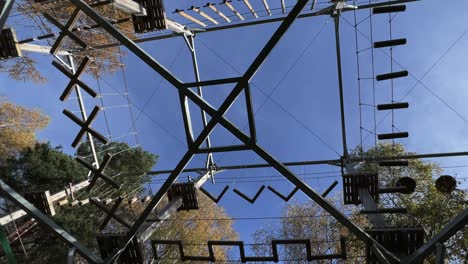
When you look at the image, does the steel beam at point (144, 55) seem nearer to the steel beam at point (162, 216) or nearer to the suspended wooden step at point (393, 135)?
the steel beam at point (162, 216)

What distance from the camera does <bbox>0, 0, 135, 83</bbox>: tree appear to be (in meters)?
13.6

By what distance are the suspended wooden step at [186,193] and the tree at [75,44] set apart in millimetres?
5400

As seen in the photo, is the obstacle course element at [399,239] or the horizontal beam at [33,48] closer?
the obstacle course element at [399,239]

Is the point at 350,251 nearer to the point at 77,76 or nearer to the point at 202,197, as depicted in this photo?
the point at 202,197

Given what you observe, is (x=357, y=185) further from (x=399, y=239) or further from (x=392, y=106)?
(x=399, y=239)

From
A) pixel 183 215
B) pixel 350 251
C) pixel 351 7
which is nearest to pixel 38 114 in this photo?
pixel 183 215

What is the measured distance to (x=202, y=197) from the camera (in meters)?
26.9

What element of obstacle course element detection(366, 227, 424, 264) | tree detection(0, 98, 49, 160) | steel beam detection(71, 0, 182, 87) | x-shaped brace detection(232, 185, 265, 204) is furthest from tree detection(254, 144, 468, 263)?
tree detection(0, 98, 49, 160)

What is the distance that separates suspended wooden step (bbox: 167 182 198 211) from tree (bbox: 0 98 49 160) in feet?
57.0

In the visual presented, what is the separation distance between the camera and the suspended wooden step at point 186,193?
33.0ft

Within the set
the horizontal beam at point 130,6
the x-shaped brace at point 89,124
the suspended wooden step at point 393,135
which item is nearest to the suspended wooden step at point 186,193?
the x-shaped brace at point 89,124

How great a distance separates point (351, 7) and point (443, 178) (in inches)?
174

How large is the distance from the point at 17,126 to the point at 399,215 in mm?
24795

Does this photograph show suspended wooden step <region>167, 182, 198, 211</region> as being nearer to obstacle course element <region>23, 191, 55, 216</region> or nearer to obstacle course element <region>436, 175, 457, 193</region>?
obstacle course element <region>23, 191, 55, 216</region>
